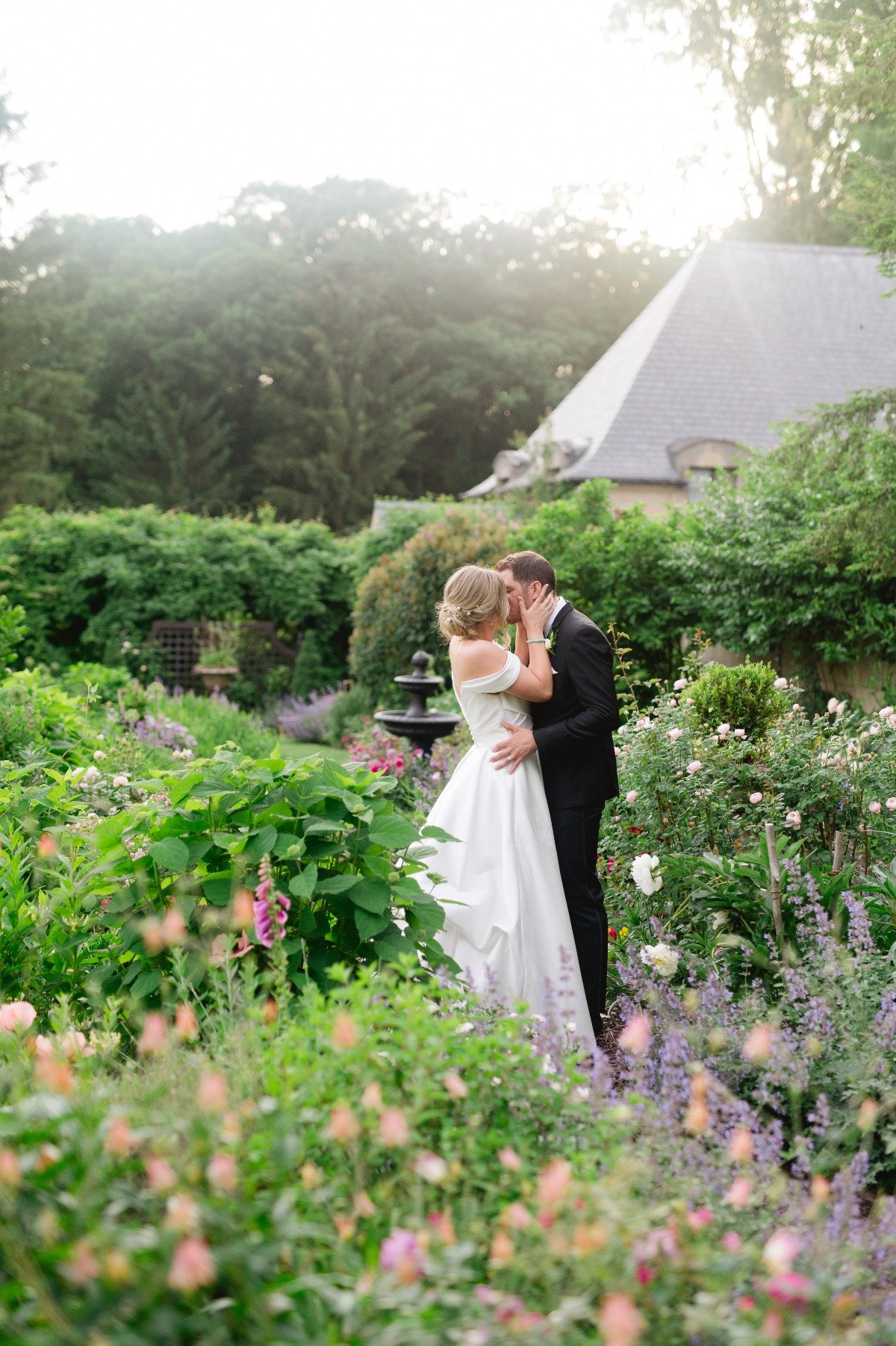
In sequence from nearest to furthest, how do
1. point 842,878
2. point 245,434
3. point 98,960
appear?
point 98,960 → point 842,878 → point 245,434

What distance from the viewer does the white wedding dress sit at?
3834mm

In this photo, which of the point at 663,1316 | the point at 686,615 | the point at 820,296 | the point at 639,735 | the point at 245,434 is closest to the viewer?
the point at 663,1316

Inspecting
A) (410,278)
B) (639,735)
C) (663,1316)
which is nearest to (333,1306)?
(663,1316)

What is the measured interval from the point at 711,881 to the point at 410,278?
118ft

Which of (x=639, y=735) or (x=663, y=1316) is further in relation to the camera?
(x=639, y=735)

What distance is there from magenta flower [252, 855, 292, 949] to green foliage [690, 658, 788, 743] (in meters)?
3.33

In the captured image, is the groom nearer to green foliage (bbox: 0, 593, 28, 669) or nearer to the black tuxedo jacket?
the black tuxedo jacket

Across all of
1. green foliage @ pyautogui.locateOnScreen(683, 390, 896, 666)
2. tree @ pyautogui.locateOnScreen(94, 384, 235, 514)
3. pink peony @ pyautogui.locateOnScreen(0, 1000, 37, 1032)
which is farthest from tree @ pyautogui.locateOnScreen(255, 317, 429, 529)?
pink peony @ pyautogui.locateOnScreen(0, 1000, 37, 1032)

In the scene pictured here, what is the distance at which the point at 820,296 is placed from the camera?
20.4 meters

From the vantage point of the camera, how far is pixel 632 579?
9227 mm

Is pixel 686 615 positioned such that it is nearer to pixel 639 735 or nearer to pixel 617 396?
pixel 639 735

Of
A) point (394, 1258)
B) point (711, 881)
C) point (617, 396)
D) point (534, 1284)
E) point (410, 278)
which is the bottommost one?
point (711, 881)

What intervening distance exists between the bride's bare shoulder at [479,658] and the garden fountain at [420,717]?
11.5 feet

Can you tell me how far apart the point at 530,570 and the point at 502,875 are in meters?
1.21
